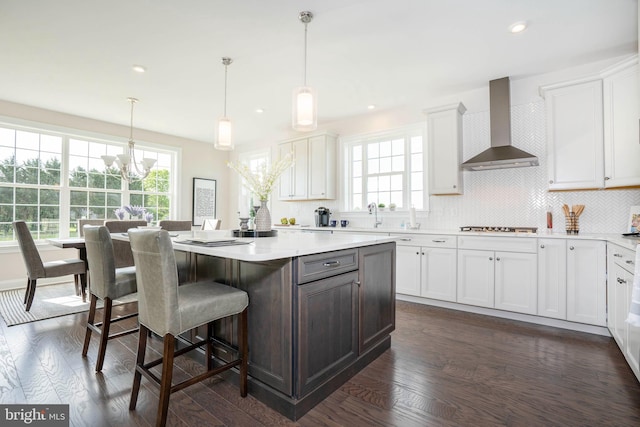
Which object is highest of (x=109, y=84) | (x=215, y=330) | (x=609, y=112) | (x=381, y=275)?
(x=109, y=84)

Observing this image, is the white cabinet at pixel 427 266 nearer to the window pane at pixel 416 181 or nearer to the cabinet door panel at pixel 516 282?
the cabinet door panel at pixel 516 282

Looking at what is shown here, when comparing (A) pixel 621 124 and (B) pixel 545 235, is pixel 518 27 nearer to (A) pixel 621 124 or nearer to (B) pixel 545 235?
(A) pixel 621 124

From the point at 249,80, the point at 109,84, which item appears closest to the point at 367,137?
the point at 249,80

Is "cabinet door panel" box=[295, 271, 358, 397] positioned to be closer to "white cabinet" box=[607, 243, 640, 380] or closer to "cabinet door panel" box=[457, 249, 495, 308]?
"white cabinet" box=[607, 243, 640, 380]

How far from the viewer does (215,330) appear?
7.09ft

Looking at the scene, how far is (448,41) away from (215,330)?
10.4 ft

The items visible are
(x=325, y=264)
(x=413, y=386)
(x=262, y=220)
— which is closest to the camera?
(x=325, y=264)

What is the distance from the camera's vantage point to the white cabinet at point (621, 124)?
2729 millimetres

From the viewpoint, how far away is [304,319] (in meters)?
1.71

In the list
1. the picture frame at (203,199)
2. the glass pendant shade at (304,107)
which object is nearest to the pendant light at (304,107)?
the glass pendant shade at (304,107)

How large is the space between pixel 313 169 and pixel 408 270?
2.35 meters

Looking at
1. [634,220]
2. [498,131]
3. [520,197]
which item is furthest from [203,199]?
[634,220]

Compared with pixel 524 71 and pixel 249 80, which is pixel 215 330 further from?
pixel 524 71

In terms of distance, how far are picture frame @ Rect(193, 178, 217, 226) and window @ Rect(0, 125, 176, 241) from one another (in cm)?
108
